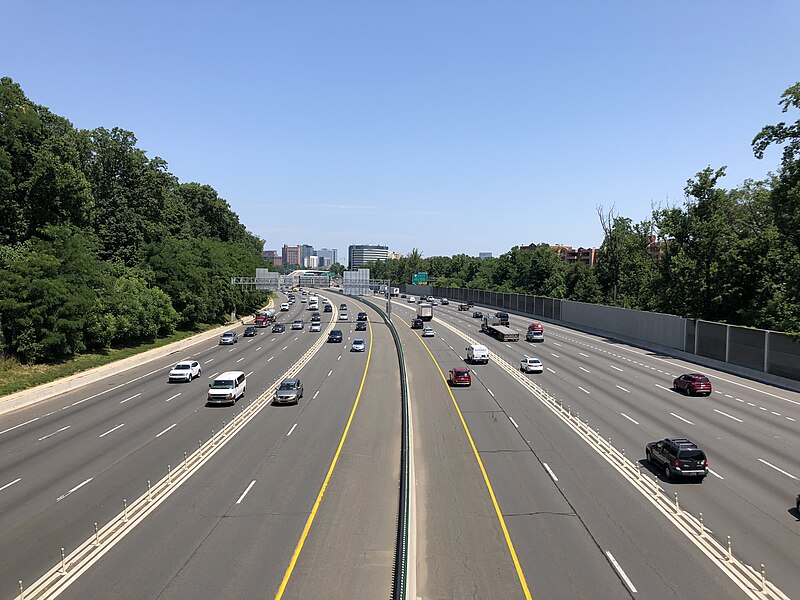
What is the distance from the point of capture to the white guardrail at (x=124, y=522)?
1399 centimetres

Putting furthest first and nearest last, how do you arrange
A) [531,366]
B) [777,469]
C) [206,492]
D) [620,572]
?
[531,366] → [777,469] → [206,492] → [620,572]

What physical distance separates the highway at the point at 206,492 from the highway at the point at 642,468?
4503mm

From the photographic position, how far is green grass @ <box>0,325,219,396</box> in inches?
1570

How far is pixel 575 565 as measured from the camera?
1474cm

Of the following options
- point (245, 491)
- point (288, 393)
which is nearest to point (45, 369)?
point (288, 393)

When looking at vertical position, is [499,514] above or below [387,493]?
above

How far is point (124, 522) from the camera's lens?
698 inches

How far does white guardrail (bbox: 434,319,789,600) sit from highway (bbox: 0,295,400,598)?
908 cm

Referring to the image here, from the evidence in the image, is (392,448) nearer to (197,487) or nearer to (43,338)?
(197,487)

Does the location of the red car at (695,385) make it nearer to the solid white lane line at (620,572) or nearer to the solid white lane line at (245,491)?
the solid white lane line at (620,572)

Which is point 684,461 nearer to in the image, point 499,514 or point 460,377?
point 499,514

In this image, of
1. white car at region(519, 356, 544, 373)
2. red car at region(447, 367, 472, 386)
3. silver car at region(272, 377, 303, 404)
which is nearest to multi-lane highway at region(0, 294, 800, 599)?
silver car at region(272, 377, 303, 404)

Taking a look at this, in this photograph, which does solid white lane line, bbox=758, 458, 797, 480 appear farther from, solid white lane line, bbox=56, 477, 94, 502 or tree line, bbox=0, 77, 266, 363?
tree line, bbox=0, 77, 266, 363

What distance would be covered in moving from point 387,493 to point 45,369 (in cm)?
3783
